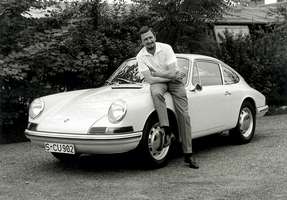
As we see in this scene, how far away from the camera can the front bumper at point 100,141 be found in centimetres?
493

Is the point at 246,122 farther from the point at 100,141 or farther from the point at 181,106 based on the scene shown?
the point at 100,141

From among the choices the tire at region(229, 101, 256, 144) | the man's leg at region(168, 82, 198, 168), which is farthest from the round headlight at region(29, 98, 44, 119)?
the tire at region(229, 101, 256, 144)

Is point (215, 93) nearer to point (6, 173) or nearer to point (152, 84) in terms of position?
point (152, 84)

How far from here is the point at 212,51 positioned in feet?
38.5

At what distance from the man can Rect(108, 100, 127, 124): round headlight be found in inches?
A: 20.9

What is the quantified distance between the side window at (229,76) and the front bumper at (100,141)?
2.51 metres

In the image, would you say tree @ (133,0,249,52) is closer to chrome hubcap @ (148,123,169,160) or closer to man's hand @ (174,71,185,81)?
man's hand @ (174,71,185,81)

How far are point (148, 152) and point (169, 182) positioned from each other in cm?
54

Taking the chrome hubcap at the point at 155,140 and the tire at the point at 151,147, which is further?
the chrome hubcap at the point at 155,140

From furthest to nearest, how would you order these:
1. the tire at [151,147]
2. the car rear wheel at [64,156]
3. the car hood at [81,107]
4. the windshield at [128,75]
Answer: the windshield at [128,75]
the car rear wheel at [64,156]
the tire at [151,147]
the car hood at [81,107]

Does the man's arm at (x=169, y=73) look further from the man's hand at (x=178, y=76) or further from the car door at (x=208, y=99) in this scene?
the car door at (x=208, y=99)

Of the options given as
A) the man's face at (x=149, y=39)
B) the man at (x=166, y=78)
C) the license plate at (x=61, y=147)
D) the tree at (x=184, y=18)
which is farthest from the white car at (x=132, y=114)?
the tree at (x=184, y=18)

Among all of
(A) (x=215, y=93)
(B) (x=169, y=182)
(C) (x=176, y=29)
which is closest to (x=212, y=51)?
(C) (x=176, y=29)

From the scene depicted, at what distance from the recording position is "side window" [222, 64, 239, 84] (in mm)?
7134
